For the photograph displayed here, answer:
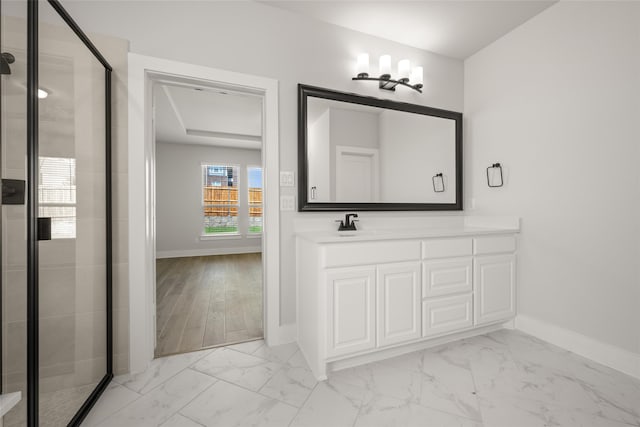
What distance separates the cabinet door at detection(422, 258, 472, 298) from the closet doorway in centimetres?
141

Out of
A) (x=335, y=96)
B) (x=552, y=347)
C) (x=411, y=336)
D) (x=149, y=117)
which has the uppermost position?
(x=335, y=96)

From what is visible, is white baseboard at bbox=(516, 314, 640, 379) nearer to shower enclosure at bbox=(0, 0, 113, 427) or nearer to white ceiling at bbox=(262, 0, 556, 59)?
white ceiling at bbox=(262, 0, 556, 59)

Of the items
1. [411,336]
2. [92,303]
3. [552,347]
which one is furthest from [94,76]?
[552,347]

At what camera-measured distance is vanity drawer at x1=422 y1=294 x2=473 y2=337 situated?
1783 mm

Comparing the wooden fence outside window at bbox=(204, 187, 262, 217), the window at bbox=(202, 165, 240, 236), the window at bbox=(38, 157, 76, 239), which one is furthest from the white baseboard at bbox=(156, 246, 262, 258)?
the window at bbox=(38, 157, 76, 239)

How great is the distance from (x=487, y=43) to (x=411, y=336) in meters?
2.65

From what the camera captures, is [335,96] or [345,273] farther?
[335,96]

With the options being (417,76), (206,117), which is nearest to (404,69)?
(417,76)

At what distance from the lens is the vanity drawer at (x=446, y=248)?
1786 millimetres

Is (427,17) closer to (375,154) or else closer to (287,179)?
(375,154)

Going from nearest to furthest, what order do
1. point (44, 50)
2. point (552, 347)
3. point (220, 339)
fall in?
point (44, 50)
point (552, 347)
point (220, 339)

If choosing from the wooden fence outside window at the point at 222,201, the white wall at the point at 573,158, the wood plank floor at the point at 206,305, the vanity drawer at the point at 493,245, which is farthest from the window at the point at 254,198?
the vanity drawer at the point at 493,245

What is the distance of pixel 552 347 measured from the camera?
6.24 feet

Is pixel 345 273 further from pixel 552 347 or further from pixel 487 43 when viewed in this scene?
pixel 487 43
